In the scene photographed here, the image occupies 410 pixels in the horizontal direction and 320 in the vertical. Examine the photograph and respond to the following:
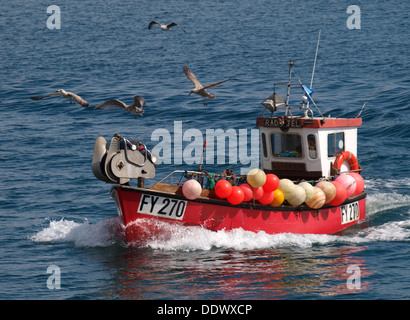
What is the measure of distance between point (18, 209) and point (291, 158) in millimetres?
10052

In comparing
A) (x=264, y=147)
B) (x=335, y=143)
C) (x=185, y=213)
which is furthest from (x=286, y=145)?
(x=185, y=213)

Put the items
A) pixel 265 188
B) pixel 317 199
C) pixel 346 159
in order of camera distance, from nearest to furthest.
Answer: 1. pixel 265 188
2. pixel 317 199
3. pixel 346 159

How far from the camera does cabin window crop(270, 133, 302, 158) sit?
24031mm

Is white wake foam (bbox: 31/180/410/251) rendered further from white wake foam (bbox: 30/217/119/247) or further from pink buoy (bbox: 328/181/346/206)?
pink buoy (bbox: 328/181/346/206)

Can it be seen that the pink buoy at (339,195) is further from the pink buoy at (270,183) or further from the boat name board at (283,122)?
the pink buoy at (270,183)

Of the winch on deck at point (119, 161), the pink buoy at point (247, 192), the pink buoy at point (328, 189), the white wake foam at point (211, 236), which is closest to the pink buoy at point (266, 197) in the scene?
the pink buoy at point (247, 192)

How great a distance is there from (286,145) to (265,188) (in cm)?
365

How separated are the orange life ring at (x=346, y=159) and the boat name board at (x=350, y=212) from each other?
1286 mm

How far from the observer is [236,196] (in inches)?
803

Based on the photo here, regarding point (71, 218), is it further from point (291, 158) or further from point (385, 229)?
point (385, 229)

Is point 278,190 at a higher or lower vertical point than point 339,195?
higher

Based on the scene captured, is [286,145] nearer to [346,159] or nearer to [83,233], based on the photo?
[346,159]

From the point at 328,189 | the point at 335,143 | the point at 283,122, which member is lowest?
the point at 328,189

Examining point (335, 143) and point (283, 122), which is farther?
point (335, 143)
